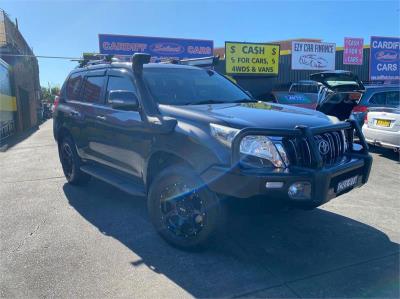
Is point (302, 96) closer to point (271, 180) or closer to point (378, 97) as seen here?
point (378, 97)

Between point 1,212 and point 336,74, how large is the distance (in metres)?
7.34

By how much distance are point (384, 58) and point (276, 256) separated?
22.1m

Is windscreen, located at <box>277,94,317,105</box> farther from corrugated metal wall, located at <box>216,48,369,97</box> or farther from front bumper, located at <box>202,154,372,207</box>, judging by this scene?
front bumper, located at <box>202,154,372,207</box>

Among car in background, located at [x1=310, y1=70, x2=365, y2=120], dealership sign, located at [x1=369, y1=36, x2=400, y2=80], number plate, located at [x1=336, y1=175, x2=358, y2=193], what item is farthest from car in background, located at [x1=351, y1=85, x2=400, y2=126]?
dealership sign, located at [x1=369, y1=36, x2=400, y2=80]

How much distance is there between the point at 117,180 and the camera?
4.75 m

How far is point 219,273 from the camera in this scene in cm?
334

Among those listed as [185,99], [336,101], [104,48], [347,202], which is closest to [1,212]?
[185,99]

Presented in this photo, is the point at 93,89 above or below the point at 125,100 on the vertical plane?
above

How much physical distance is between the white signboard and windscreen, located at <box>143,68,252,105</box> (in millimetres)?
16350

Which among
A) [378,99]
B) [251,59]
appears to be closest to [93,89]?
[378,99]

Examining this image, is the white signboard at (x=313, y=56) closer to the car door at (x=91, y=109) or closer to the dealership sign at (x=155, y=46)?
the dealership sign at (x=155, y=46)

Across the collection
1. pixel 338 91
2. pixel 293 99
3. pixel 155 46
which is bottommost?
pixel 293 99

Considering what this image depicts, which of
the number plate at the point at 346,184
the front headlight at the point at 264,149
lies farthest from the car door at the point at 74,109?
the number plate at the point at 346,184

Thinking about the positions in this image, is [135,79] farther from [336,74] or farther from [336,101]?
[336,101]
